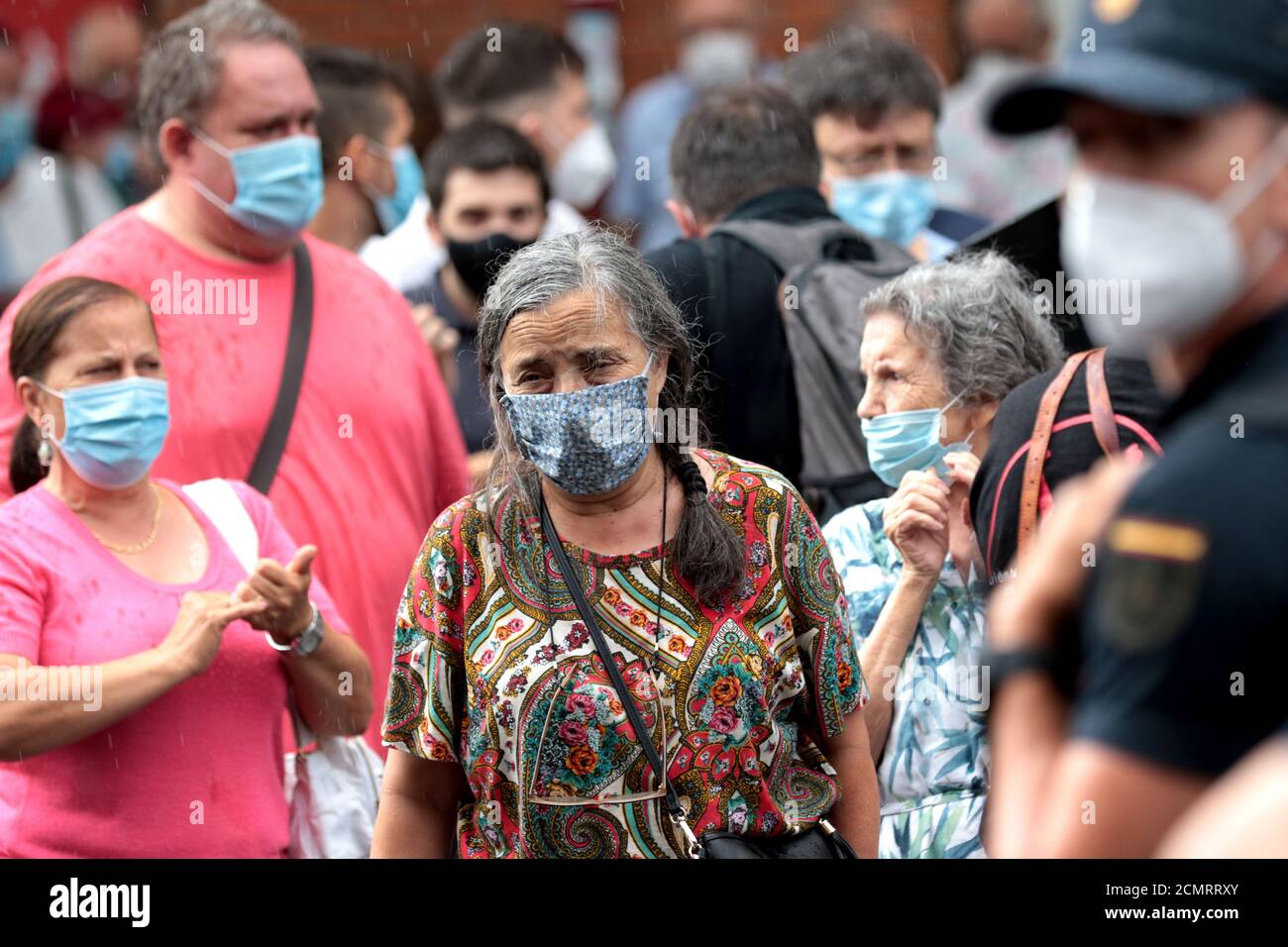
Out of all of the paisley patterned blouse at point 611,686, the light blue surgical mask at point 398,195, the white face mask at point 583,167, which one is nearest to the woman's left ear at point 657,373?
the paisley patterned blouse at point 611,686

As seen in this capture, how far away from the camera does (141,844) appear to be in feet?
11.9

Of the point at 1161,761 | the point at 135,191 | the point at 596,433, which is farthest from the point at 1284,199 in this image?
the point at 135,191

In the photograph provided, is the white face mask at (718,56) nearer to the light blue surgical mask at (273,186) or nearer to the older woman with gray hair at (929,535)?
the light blue surgical mask at (273,186)

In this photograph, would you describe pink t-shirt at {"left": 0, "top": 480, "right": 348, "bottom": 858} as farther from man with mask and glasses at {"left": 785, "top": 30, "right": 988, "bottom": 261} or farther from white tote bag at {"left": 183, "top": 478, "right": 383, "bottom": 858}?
man with mask and glasses at {"left": 785, "top": 30, "right": 988, "bottom": 261}

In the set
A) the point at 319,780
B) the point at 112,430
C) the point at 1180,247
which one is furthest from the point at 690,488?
the point at 1180,247

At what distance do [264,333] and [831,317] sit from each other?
4.74ft

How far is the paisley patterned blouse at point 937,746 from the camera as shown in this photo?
12.1 feet

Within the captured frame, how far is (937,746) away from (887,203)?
2324 mm

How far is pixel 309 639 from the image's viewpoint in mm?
3814

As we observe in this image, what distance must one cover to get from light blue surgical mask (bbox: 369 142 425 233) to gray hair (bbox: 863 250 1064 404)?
296cm

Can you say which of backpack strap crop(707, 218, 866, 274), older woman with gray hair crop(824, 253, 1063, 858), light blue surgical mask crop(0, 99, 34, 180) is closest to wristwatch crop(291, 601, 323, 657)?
older woman with gray hair crop(824, 253, 1063, 858)

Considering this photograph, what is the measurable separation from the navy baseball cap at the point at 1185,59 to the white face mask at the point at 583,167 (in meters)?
6.26

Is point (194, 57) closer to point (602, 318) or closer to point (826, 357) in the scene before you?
point (826, 357)

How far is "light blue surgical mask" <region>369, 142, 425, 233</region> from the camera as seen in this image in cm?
666
